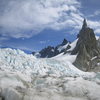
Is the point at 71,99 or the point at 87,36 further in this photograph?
the point at 87,36

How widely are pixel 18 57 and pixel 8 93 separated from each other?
31.3 meters

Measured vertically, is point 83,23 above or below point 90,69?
above

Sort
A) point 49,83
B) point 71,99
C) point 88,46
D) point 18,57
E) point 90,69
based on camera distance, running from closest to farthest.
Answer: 1. point 71,99
2. point 49,83
3. point 18,57
4. point 90,69
5. point 88,46

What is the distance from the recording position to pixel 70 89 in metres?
15.4

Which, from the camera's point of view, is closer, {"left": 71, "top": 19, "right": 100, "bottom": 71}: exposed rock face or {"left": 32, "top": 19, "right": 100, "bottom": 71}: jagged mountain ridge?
{"left": 32, "top": 19, "right": 100, "bottom": 71}: jagged mountain ridge

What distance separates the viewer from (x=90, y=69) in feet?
277

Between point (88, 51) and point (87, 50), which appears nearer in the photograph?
point (88, 51)

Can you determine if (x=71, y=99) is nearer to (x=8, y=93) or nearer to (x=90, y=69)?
(x=8, y=93)

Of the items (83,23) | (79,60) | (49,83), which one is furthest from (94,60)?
(49,83)

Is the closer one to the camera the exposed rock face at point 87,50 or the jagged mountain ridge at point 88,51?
the jagged mountain ridge at point 88,51

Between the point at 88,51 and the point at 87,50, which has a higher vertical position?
the point at 87,50

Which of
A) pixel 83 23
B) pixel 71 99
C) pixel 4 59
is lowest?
pixel 71 99

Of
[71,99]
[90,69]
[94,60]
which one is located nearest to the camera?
[71,99]

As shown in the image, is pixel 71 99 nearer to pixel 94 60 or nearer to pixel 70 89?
pixel 70 89
